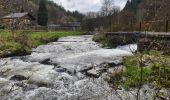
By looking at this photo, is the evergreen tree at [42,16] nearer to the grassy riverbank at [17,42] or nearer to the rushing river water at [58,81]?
the grassy riverbank at [17,42]

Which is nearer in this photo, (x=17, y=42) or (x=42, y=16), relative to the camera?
(x=17, y=42)

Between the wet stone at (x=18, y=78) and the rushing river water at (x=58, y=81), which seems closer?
the rushing river water at (x=58, y=81)

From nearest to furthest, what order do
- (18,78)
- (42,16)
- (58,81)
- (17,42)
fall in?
(17,42)
(58,81)
(18,78)
(42,16)

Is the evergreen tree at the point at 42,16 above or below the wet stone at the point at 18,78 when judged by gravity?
above

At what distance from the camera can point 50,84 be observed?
12.4 metres

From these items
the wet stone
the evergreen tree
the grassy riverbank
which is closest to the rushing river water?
the wet stone

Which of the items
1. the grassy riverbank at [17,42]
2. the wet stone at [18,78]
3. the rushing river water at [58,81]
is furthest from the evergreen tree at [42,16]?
the wet stone at [18,78]

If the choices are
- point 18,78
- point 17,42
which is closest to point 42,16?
point 18,78

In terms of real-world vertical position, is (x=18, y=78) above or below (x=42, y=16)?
below

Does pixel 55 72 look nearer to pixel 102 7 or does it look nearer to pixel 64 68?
pixel 64 68

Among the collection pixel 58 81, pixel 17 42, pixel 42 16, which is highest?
pixel 42 16

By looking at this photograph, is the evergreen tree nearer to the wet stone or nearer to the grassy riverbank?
the grassy riverbank

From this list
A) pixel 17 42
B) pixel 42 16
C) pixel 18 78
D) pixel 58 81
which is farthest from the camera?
A: pixel 42 16

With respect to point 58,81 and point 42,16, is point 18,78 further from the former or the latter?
point 42,16
